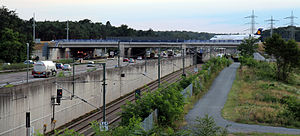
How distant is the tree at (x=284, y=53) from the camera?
61312 mm

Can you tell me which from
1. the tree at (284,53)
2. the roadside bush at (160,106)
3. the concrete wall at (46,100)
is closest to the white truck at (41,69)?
the concrete wall at (46,100)

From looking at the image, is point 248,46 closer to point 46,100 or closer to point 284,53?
point 284,53

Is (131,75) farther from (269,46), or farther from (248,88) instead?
(269,46)

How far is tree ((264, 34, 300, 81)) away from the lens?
61.3 metres

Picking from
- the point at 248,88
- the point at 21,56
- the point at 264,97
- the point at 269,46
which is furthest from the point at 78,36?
the point at 264,97

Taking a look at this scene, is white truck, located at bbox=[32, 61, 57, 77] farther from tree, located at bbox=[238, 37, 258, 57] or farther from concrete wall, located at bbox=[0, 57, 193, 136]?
tree, located at bbox=[238, 37, 258, 57]

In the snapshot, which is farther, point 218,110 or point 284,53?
point 284,53

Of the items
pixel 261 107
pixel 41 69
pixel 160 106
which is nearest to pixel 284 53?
pixel 261 107

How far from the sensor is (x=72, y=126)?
92.2ft

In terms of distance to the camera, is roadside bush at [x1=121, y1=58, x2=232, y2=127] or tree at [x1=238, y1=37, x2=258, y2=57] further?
tree at [x1=238, y1=37, x2=258, y2=57]

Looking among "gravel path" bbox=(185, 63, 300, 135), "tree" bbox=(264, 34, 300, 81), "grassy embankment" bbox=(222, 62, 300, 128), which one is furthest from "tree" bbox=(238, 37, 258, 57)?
"grassy embankment" bbox=(222, 62, 300, 128)

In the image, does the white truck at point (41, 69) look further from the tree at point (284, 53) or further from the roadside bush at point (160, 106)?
the tree at point (284, 53)

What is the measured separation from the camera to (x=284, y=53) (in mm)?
62156

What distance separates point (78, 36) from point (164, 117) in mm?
115734
